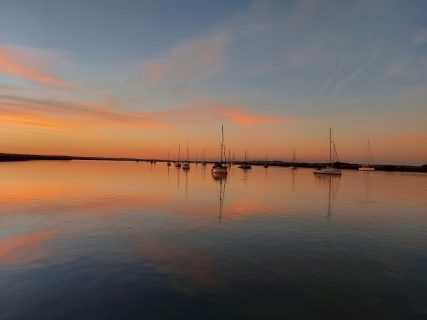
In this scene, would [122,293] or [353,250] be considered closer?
[122,293]

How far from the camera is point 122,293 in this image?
1081 cm

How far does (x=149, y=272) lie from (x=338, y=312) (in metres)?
6.93

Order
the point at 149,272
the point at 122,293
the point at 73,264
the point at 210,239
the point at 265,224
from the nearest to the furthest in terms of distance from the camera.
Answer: the point at 122,293 → the point at 149,272 → the point at 73,264 → the point at 210,239 → the point at 265,224

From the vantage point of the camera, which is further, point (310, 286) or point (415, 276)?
point (415, 276)

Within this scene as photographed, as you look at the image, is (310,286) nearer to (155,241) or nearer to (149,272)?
(149,272)

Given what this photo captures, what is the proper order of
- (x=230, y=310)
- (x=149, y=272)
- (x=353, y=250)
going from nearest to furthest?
1. (x=230, y=310)
2. (x=149, y=272)
3. (x=353, y=250)

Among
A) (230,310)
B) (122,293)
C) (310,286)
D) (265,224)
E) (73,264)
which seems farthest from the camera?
(265,224)

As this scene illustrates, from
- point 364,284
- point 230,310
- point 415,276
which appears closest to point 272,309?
point 230,310

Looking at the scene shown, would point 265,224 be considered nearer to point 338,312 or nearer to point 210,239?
point 210,239

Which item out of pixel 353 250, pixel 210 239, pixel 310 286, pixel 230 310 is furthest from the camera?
pixel 210 239

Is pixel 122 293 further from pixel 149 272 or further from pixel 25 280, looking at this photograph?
pixel 25 280

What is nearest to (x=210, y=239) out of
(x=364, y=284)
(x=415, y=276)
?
(x=364, y=284)

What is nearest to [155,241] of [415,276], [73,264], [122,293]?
[73,264]

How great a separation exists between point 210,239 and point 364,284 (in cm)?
870
